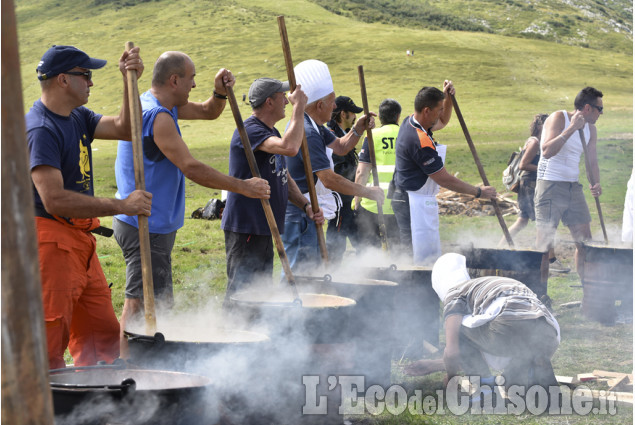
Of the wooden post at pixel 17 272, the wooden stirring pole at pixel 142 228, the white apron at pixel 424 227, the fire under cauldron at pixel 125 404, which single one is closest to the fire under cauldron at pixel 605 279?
the white apron at pixel 424 227

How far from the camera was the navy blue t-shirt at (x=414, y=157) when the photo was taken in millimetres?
6035

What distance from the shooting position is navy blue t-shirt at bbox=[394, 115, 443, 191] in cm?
604

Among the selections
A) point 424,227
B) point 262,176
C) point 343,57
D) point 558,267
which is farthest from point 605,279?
point 343,57

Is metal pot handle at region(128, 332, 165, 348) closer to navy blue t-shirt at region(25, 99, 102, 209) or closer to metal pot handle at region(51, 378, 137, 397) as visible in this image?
metal pot handle at region(51, 378, 137, 397)

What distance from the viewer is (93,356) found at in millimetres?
3871

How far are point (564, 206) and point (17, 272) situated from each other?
6987 mm

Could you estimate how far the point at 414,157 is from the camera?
610 centimetres

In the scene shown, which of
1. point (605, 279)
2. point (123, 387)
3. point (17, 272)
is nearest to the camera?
point (17, 272)

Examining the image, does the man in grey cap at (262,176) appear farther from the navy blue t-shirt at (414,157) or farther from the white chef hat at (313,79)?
the navy blue t-shirt at (414,157)

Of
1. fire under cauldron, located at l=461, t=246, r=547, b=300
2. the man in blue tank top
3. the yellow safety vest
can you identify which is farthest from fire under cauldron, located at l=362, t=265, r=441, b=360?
the yellow safety vest

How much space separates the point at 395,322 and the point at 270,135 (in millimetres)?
1629

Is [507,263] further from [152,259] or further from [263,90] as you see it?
[152,259]

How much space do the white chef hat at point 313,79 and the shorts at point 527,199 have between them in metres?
4.85

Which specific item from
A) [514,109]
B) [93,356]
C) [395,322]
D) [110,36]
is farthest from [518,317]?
[110,36]
